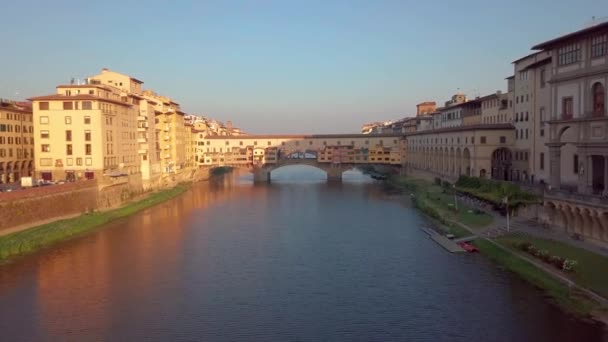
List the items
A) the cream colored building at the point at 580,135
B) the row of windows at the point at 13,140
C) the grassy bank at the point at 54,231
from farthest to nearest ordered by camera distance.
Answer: the row of windows at the point at 13,140, the grassy bank at the point at 54,231, the cream colored building at the point at 580,135

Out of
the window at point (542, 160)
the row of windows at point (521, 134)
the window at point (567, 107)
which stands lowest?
the window at point (542, 160)

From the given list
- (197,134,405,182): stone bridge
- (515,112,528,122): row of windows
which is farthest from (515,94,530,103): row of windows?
(197,134,405,182): stone bridge

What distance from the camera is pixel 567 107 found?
61.2 feet

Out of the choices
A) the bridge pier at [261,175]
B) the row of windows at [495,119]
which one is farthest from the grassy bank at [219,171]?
the row of windows at [495,119]

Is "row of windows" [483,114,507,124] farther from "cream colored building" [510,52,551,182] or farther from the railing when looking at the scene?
the railing

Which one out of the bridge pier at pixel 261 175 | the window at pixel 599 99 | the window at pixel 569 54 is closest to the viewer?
the window at pixel 599 99

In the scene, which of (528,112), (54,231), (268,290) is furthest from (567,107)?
(54,231)

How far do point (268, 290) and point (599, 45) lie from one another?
12405mm

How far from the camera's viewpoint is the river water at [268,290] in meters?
11.3

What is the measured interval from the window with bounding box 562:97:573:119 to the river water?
5.93 meters

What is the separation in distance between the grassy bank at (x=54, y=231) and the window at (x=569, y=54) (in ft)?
62.9

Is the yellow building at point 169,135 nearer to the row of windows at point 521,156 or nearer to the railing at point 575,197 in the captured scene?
the row of windows at point 521,156

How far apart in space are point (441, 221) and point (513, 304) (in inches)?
452

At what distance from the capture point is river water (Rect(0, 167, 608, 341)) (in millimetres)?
11312
